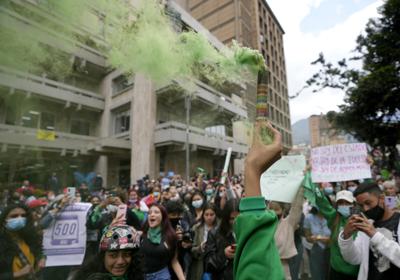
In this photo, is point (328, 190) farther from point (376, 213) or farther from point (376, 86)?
point (376, 86)

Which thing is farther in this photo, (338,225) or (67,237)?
(67,237)

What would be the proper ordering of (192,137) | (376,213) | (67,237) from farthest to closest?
1. (192,137)
2. (67,237)
3. (376,213)

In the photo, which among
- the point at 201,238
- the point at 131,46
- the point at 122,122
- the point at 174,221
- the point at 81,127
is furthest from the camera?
the point at 122,122

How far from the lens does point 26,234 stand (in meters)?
3.18

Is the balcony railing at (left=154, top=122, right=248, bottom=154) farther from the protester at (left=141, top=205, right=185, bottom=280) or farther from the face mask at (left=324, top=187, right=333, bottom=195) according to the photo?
the protester at (left=141, top=205, right=185, bottom=280)

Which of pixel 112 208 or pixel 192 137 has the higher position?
pixel 192 137

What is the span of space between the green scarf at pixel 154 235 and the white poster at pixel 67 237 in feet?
4.19

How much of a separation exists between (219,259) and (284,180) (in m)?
1.71

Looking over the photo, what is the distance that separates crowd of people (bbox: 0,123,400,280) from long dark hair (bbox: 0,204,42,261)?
1cm

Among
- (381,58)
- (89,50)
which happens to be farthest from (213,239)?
(381,58)

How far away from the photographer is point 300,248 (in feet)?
16.1

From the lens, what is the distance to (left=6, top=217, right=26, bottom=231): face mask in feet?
10.1

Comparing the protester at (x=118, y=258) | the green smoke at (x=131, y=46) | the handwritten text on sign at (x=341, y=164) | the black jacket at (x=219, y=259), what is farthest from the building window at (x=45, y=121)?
the handwritten text on sign at (x=341, y=164)

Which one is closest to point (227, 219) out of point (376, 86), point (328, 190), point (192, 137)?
point (328, 190)
